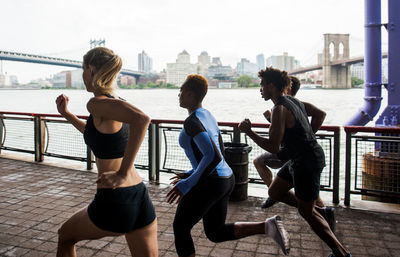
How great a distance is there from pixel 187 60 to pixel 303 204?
57.5 metres

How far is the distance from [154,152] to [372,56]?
232 inches

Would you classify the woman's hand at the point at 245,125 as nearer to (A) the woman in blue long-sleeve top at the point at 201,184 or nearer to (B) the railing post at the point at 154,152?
(A) the woman in blue long-sleeve top at the point at 201,184

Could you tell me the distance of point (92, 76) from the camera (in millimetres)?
2174

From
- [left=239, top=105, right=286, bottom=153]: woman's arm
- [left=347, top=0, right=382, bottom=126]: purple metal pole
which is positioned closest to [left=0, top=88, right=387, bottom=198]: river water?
[left=239, top=105, right=286, bottom=153]: woman's arm

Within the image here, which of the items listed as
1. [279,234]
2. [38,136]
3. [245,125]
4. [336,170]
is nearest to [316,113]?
[245,125]

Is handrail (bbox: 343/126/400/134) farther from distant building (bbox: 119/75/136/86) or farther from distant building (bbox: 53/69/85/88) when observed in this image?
distant building (bbox: 53/69/85/88)

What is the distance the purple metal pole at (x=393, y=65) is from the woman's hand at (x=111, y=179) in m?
7.49

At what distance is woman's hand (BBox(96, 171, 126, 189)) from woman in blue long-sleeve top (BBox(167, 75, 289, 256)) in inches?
24.0

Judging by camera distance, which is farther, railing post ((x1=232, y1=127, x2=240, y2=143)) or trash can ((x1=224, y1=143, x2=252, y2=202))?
railing post ((x1=232, y1=127, x2=240, y2=143))

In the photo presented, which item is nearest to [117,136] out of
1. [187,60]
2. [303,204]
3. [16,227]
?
[303,204]

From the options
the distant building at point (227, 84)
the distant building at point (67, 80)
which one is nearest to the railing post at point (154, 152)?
the distant building at point (227, 84)

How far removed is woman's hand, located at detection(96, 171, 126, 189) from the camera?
6.66 ft

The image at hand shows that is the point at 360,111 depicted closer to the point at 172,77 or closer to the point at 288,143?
the point at 288,143

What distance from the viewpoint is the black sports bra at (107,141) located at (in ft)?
6.79
